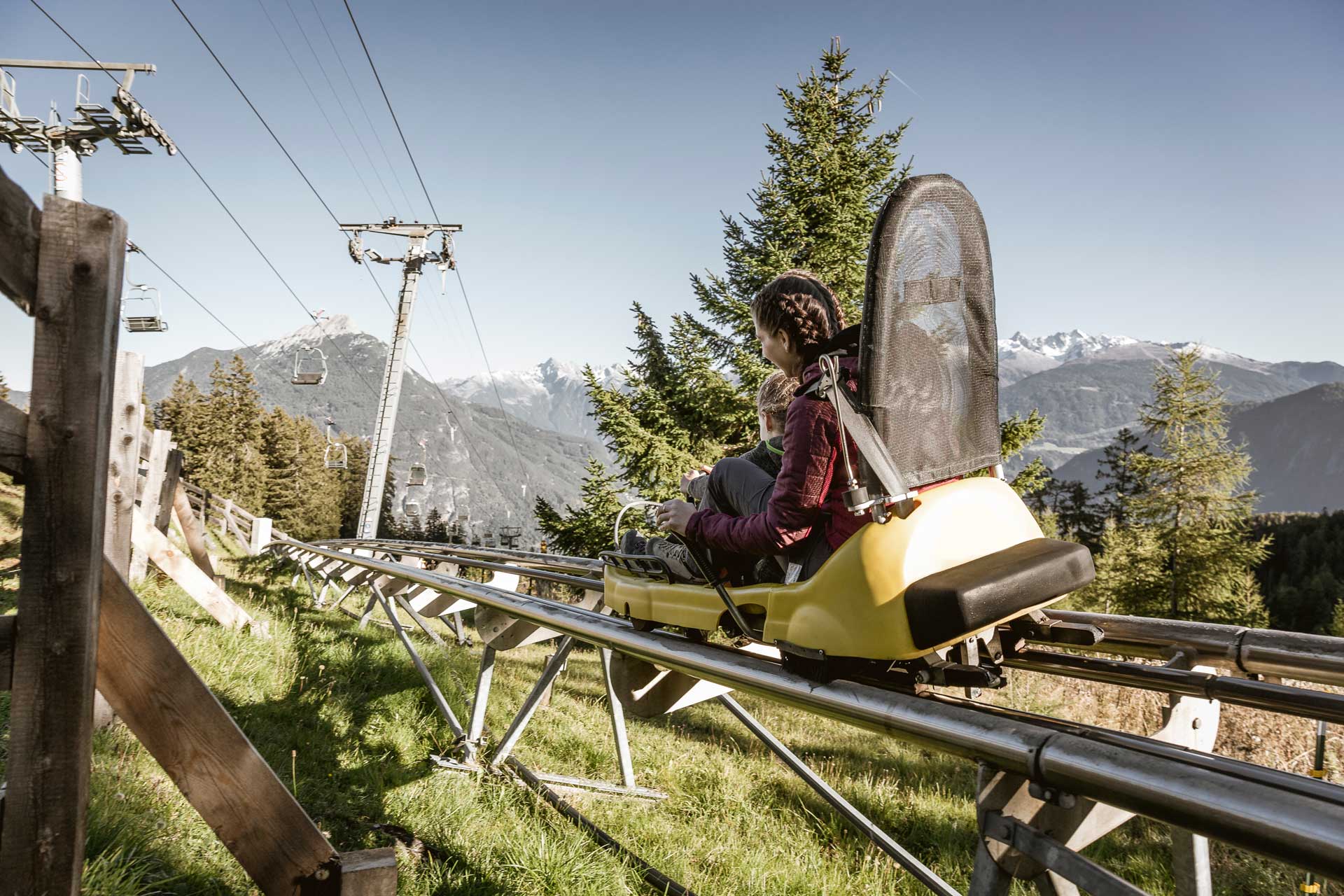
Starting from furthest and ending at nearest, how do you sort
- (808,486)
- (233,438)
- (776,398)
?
(233,438)
(776,398)
(808,486)

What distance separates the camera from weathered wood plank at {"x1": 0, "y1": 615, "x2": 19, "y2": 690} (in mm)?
1716

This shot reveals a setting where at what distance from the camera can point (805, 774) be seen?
2.99m

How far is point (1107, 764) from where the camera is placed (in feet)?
4.14

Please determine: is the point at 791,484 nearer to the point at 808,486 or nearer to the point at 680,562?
the point at 808,486

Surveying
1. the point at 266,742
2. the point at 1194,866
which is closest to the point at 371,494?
the point at 266,742

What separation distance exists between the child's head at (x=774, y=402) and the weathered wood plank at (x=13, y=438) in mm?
2133

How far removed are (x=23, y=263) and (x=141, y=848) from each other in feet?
6.89

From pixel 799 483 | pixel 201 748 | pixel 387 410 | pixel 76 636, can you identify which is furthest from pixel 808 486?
pixel 387 410

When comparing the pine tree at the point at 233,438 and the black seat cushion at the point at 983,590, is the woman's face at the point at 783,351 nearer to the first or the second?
the black seat cushion at the point at 983,590

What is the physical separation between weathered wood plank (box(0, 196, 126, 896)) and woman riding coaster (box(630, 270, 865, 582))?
1.63 m

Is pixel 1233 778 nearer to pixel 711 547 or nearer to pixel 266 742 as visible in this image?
pixel 711 547

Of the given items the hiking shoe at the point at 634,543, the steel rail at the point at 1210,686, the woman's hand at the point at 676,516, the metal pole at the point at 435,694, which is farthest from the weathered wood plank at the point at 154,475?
the steel rail at the point at 1210,686

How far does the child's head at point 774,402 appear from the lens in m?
2.92

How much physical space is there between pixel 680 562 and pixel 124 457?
455cm
